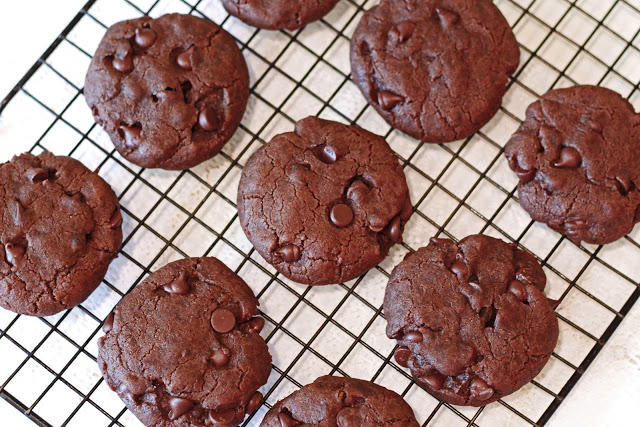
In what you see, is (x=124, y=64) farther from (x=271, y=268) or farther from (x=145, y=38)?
(x=271, y=268)

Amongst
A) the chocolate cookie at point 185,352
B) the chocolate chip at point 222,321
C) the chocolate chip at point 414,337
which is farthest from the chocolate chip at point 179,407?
the chocolate chip at point 414,337

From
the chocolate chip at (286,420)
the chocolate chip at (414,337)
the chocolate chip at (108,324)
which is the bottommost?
the chocolate chip at (108,324)

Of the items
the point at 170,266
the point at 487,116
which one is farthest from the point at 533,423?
the point at 170,266

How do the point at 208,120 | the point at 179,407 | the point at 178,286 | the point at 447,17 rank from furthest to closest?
the point at 447,17 → the point at 208,120 → the point at 178,286 → the point at 179,407

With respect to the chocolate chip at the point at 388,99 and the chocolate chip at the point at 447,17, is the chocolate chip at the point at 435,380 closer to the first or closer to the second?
the chocolate chip at the point at 388,99

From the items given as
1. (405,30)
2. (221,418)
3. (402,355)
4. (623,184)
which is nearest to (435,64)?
(405,30)

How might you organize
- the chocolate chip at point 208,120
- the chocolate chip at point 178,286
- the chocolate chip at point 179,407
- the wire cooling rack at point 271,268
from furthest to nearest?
the wire cooling rack at point 271,268 < the chocolate chip at point 208,120 < the chocolate chip at point 178,286 < the chocolate chip at point 179,407

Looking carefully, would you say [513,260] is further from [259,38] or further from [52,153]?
[52,153]
